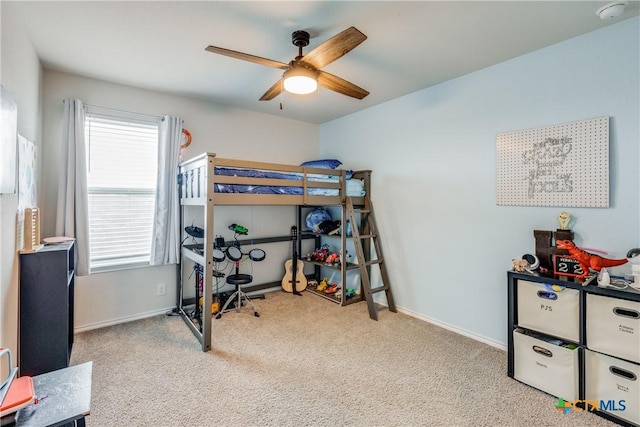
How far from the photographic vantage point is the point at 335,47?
176 centimetres

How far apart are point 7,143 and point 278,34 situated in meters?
1.71

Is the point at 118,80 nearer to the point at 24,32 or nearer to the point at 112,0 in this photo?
the point at 24,32

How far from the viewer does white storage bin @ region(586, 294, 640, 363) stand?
5.50 feet

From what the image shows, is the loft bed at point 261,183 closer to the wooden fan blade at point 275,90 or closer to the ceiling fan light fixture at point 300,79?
the wooden fan blade at point 275,90

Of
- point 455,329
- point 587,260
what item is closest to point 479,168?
point 587,260


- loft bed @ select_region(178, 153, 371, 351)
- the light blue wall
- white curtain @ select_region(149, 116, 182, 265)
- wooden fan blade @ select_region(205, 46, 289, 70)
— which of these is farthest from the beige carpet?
wooden fan blade @ select_region(205, 46, 289, 70)

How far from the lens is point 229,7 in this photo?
182 centimetres

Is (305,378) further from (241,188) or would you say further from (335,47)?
(335,47)

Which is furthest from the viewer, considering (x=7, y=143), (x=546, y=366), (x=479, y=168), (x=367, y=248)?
(x=367, y=248)

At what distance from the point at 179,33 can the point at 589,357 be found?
3451 mm

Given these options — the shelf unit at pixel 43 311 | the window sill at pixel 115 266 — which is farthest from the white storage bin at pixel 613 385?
the window sill at pixel 115 266

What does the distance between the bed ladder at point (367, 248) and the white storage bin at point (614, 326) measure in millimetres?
1777

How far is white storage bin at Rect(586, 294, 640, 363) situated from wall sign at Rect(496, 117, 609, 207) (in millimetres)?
687

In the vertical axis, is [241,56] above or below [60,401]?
above
